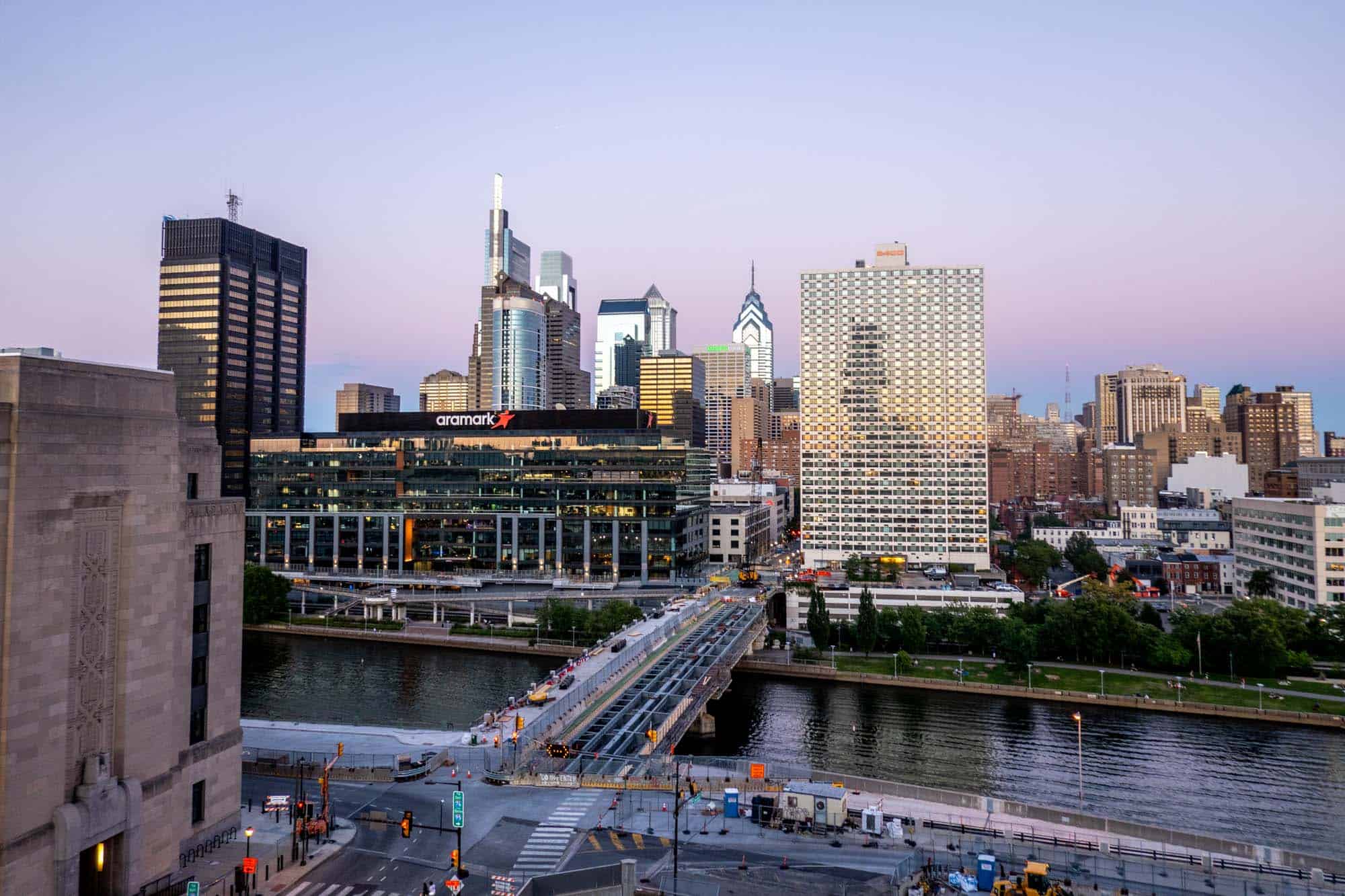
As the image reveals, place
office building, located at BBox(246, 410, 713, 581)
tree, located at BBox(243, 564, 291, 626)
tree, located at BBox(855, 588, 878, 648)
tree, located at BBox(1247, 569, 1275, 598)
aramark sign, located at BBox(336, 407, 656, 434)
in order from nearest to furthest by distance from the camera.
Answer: tree, located at BBox(855, 588, 878, 648), tree, located at BBox(1247, 569, 1275, 598), tree, located at BBox(243, 564, 291, 626), office building, located at BBox(246, 410, 713, 581), aramark sign, located at BBox(336, 407, 656, 434)

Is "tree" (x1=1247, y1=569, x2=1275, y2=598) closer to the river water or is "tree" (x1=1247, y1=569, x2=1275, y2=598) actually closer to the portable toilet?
the river water

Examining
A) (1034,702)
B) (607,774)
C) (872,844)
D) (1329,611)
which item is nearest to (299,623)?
(607,774)

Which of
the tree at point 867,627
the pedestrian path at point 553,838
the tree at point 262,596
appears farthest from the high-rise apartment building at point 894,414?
the pedestrian path at point 553,838

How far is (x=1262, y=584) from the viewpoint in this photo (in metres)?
122

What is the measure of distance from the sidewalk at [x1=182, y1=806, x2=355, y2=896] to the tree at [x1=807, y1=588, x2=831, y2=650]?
229ft

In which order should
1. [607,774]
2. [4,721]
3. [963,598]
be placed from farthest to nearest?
1. [963,598]
2. [607,774]
3. [4,721]

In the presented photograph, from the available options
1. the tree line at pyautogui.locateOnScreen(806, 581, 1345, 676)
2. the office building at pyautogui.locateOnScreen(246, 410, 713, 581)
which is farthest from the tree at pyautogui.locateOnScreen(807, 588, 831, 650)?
the office building at pyautogui.locateOnScreen(246, 410, 713, 581)

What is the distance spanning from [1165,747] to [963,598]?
4390cm

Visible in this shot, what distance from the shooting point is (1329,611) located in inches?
3971

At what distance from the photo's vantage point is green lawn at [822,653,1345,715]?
82.9 meters

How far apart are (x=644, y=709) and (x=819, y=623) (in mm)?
43058

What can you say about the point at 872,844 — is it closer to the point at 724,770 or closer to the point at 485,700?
the point at 724,770

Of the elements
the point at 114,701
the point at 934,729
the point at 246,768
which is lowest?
the point at 934,729

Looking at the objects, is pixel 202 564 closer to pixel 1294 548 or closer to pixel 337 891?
pixel 337 891
